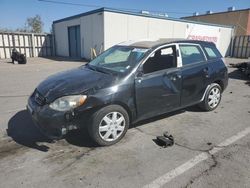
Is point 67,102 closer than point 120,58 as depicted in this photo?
Yes

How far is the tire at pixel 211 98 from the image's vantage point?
532 cm

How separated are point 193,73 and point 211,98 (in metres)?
1.03

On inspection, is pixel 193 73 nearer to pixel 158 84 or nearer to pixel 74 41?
pixel 158 84

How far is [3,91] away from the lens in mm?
7805

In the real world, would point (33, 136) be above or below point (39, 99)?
below

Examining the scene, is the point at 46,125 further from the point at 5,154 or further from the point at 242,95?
the point at 242,95

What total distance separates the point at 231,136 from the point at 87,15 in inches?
641

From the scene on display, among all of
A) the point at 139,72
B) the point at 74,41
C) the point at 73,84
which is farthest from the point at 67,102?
the point at 74,41

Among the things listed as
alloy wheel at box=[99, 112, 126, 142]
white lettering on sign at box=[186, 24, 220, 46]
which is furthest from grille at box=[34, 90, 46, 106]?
white lettering on sign at box=[186, 24, 220, 46]

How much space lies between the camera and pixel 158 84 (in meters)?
4.20

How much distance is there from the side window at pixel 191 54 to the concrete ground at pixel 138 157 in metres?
1.26


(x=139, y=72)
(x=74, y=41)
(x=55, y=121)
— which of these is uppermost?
(x=74, y=41)

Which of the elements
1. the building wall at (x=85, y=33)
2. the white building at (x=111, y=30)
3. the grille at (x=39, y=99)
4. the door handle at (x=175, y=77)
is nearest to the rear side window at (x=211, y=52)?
the door handle at (x=175, y=77)

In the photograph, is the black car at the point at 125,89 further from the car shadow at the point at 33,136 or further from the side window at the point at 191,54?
the car shadow at the point at 33,136
